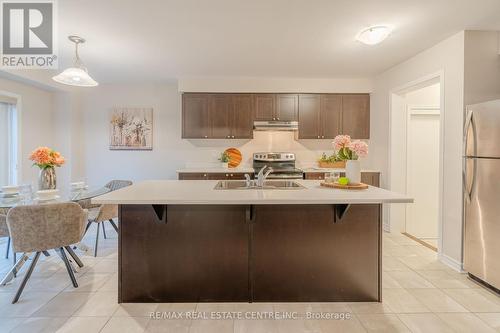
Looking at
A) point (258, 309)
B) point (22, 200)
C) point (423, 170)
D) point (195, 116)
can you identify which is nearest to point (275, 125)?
point (195, 116)

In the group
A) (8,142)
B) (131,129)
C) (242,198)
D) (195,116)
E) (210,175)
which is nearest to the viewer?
(242,198)

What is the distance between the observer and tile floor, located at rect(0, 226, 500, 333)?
79.7 inches

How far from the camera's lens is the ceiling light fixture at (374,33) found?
9.10ft

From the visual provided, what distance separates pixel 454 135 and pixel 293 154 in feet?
7.99

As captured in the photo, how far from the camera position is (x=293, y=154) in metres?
5.00

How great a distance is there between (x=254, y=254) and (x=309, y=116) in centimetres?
315

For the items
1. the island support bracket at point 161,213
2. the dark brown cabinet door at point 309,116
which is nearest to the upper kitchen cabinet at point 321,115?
the dark brown cabinet door at point 309,116

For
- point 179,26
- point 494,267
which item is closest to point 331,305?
point 494,267

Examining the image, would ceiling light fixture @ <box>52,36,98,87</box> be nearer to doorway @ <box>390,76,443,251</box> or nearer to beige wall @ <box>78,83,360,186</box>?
beige wall @ <box>78,83,360,186</box>

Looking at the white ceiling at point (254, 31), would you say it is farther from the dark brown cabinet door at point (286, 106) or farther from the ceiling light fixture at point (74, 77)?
the dark brown cabinet door at point (286, 106)

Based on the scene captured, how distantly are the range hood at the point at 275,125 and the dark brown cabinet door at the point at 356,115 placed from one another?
88 centimetres

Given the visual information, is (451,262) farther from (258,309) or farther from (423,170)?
(258,309)

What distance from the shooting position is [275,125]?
4.77m

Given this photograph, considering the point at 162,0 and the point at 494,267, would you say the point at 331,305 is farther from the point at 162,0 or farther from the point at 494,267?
the point at 162,0
